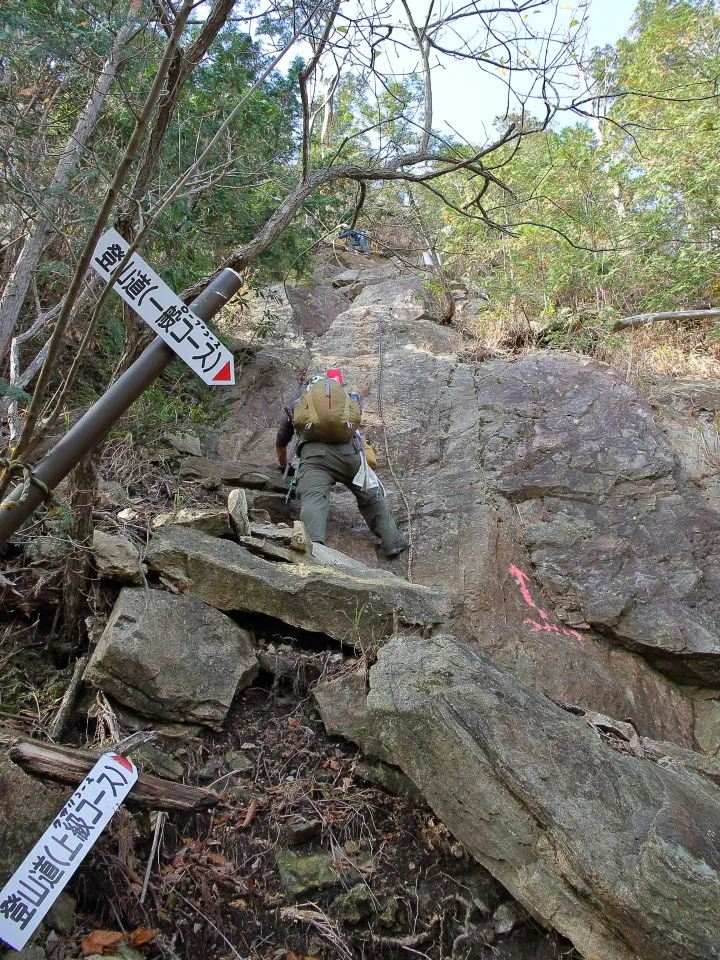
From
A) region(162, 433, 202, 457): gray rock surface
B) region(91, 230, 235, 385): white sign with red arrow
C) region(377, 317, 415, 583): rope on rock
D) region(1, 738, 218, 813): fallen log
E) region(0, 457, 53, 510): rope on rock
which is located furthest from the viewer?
region(162, 433, 202, 457): gray rock surface

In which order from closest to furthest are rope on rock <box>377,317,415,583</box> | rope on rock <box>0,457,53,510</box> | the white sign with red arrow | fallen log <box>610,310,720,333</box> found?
rope on rock <box>0,457,53,510</box> < the white sign with red arrow < rope on rock <box>377,317,415,583</box> < fallen log <box>610,310,720,333</box>

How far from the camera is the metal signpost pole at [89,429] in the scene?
1940 mm

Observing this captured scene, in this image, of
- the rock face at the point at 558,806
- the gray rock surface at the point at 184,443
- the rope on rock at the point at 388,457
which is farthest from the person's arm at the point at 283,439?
the rock face at the point at 558,806

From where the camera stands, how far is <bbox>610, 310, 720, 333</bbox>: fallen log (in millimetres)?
8414

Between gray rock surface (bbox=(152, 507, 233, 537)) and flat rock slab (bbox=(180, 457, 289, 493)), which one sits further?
flat rock slab (bbox=(180, 457, 289, 493))

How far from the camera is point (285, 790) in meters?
3.20

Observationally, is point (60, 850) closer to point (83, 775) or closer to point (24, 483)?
point (83, 775)

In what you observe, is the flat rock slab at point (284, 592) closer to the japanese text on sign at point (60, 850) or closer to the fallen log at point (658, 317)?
the japanese text on sign at point (60, 850)

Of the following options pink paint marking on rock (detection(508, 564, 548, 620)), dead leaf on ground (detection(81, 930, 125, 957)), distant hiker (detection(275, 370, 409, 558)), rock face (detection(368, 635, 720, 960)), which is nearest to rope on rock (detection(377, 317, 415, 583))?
distant hiker (detection(275, 370, 409, 558))

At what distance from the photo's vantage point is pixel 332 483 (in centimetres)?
616

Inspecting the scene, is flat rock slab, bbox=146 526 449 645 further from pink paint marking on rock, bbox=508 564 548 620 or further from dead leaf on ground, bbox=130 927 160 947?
dead leaf on ground, bbox=130 927 160 947

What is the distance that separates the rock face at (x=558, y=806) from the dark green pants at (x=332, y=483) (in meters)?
2.70

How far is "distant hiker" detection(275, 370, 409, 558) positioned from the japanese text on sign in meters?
3.62

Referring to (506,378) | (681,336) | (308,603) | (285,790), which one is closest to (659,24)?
(681,336)
